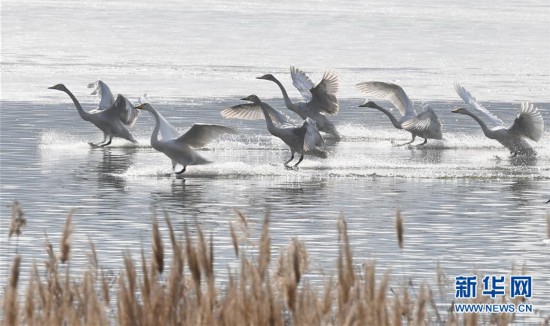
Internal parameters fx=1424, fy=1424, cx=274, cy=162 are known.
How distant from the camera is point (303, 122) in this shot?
2598 centimetres

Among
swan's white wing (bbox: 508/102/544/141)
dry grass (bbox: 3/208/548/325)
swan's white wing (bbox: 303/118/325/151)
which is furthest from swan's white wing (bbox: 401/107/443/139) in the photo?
dry grass (bbox: 3/208/548/325)

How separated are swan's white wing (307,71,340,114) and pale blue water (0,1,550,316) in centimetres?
81

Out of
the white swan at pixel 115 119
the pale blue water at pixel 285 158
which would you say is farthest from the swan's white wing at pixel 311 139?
the white swan at pixel 115 119

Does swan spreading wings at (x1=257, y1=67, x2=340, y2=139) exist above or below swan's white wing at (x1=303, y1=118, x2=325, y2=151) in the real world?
above

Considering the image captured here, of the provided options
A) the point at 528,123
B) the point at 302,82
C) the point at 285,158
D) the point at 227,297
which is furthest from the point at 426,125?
the point at 227,297

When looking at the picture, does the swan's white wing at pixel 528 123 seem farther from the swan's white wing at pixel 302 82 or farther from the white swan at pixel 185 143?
the white swan at pixel 185 143

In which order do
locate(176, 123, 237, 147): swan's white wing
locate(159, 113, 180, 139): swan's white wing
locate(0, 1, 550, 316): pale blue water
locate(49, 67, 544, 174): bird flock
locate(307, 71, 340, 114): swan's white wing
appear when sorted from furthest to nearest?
locate(307, 71, 340, 114): swan's white wing < locate(159, 113, 180, 139): swan's white wing < locate(49, 67, 544, 174): bird flock < locate(176, 123, 237, 147): swan's white wing < locate(0, 1, 550, 316): pale blue water

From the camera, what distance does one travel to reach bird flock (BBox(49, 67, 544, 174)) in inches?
890

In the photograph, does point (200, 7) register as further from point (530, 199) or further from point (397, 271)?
point (397, 271)

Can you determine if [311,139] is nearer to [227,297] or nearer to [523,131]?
[523,131]

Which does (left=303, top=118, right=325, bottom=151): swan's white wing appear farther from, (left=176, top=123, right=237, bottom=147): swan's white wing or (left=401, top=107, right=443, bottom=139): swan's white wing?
(left=401, top=107, right=443, bottom=139): swan's white wing

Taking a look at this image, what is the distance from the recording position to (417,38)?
200ft

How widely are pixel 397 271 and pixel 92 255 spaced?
596 centimetres

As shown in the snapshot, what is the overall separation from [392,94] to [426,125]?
2710 millimetres
